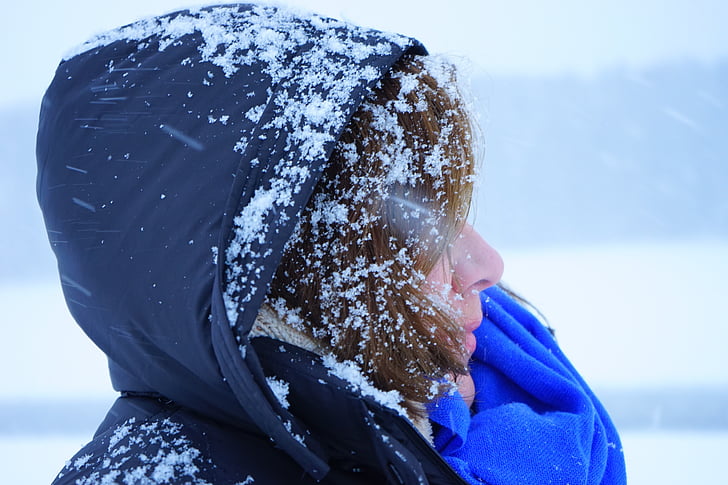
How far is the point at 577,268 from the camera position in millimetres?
2076

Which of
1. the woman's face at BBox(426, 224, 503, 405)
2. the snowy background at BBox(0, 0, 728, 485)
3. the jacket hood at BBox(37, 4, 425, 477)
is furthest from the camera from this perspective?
the snowy background at BBox(0, 0, 728, 485)

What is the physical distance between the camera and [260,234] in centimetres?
51

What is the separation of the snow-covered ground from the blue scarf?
757 mm

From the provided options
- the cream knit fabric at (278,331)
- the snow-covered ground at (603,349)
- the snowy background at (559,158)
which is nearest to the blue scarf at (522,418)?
the cream knit fabric at (278,331)

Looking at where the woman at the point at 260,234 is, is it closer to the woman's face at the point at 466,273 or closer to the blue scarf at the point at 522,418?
the woman's face at the point at 466,273

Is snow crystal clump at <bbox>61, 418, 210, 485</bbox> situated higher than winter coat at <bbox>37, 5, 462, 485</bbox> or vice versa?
winter coat at <bbox>37, 5, 462, 485</bbox>

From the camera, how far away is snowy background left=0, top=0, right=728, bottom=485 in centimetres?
200

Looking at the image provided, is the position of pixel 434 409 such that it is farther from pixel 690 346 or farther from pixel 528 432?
pixel 690 346

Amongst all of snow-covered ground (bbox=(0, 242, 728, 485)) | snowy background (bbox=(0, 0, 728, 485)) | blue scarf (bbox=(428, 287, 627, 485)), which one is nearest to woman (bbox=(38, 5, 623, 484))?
blue scarf (bbox=(428, 287, 627, 485))

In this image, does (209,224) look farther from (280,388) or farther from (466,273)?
(466,273)

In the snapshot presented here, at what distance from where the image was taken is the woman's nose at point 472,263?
754 millimetres

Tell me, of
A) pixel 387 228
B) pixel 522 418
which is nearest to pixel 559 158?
pixel 522 418

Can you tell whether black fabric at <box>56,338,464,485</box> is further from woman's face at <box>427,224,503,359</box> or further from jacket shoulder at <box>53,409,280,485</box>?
woman's face at <box>427,224,503,359</box>

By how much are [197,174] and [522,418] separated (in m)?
0.65
